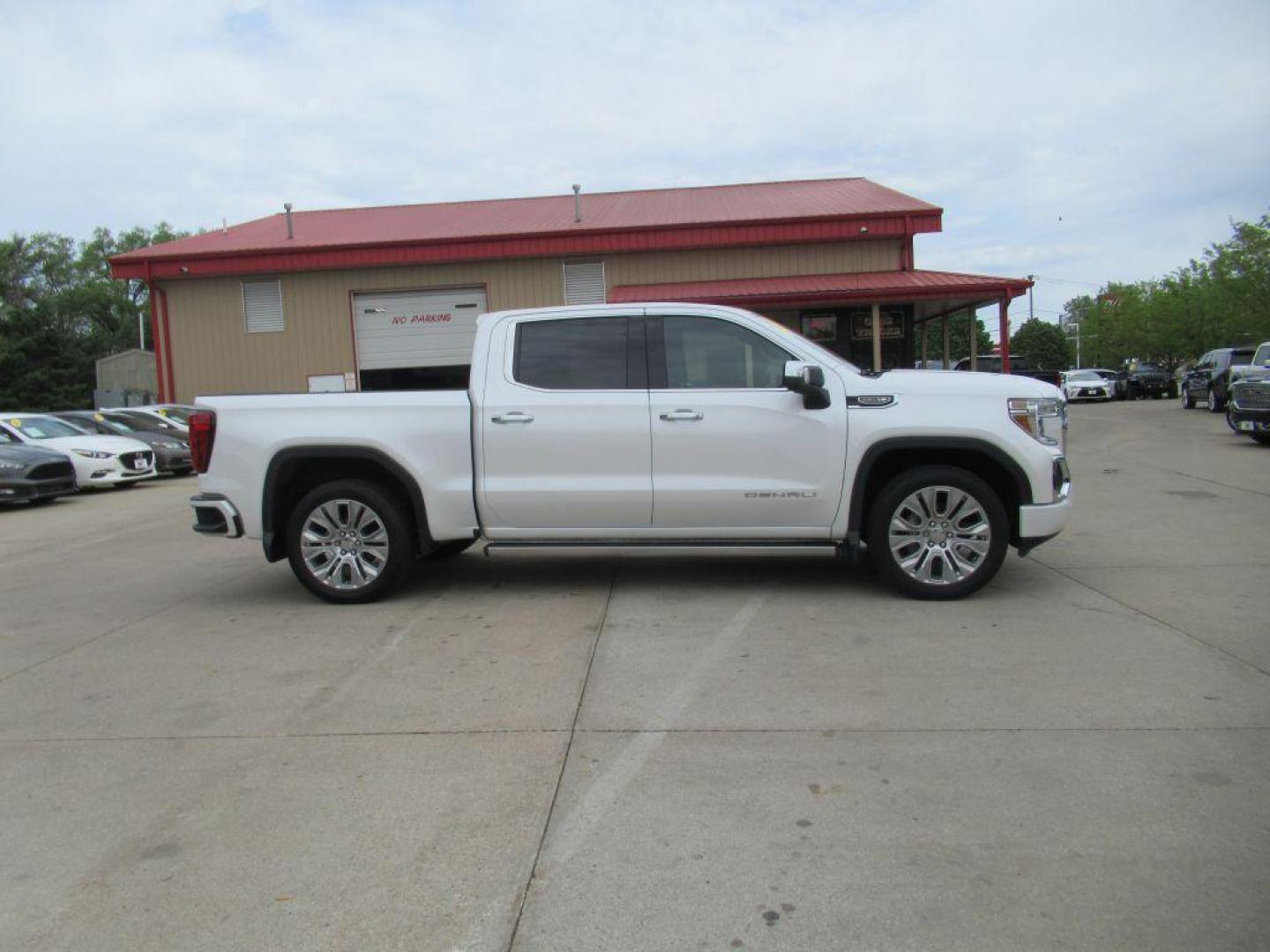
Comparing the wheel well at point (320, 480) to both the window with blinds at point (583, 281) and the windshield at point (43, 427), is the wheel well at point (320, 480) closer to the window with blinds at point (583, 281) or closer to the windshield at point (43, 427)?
the windshield at point (43, 427)

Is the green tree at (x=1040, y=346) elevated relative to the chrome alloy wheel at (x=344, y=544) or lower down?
elevated

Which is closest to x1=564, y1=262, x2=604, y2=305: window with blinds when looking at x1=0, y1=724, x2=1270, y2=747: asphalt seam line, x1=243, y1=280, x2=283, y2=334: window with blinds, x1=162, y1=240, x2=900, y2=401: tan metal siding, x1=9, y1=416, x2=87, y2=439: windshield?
x1=162, y1=240, x2=900, y2=401: tan metal siding

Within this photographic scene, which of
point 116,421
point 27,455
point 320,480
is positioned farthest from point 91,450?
point 320,480

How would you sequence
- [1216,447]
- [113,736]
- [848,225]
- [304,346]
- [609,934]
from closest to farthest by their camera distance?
1. [609,934]
2. [113,736]
3. [1216,447]
4. [848,225]
5. [304,346]

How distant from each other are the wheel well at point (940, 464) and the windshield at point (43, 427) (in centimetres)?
1572

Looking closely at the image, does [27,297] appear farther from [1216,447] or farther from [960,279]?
[1216,447]

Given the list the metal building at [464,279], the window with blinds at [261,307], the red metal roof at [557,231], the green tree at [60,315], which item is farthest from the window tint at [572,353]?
the green tree at [60,315]

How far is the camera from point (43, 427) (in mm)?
17703

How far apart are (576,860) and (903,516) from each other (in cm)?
386

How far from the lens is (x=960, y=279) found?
19.6 meters

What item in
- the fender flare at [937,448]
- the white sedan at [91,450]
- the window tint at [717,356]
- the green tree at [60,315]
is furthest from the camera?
the green tree at [60,315]

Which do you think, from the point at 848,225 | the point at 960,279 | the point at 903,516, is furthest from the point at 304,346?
the point at 903,516

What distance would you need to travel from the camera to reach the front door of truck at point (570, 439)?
21.6 feet

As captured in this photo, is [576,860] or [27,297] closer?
[576,860]
